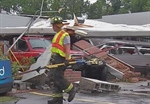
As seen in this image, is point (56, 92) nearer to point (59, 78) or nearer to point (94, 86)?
point (59, 78)

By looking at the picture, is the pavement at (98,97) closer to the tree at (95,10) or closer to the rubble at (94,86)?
the rubble at (94,86)

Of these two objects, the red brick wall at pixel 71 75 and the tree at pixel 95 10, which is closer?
the red brick wall at pixel 71 75

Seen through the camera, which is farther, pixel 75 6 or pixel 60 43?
pixel 75 6

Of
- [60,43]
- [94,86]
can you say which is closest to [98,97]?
[94,86]

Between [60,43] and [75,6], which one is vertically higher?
[60,43]

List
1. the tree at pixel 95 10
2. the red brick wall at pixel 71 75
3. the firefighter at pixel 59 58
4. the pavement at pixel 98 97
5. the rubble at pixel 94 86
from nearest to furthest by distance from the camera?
the firefighter at pixel 59 58, the pavement at pixel 98 97, the rubble at pixel 94 86, the red brick wall at pixel 71 75, the tree at pixel 95 10

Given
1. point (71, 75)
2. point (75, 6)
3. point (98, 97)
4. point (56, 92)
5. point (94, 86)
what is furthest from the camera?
point (75, 6)

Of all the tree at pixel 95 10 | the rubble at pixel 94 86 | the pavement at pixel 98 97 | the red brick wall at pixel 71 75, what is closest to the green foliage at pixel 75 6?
the tree at pixel 95 10

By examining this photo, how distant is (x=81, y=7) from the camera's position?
69438mm

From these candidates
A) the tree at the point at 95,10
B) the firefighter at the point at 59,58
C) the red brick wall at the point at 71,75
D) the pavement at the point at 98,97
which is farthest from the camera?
the tree at the point at 95,10

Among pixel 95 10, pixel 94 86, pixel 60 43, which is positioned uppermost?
pixel 60 43

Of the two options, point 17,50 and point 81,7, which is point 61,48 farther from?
point 81,7

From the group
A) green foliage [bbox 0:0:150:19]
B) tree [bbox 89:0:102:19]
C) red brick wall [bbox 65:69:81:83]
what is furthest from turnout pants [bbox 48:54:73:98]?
tree [bbox 89:0:102:19]

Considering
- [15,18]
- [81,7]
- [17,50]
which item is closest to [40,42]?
[17,50]
